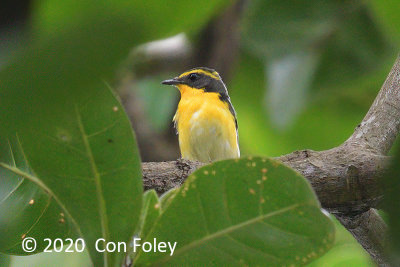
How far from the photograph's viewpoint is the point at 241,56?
3.62m

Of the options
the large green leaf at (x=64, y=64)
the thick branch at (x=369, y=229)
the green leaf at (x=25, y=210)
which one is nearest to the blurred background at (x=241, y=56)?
the large green leaf at (x=64, y=64)

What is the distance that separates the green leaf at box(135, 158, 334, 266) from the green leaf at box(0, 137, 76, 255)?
291 mm

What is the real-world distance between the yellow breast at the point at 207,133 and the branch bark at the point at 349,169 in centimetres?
248

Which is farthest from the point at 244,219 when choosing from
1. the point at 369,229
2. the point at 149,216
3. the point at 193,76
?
the point at 193,76

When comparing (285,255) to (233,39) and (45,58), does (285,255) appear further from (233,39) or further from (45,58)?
(233,39)

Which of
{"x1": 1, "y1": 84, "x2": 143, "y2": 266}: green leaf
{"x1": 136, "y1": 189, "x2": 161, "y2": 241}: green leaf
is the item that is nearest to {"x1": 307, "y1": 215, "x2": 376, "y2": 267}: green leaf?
{"x1": 136, "y1": 189, "x2": 161, "y2": 241}: green leaf

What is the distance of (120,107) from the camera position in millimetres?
886

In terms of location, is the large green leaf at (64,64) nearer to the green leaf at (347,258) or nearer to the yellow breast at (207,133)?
Answer: the green leaf at (347,258)

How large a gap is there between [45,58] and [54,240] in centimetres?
105

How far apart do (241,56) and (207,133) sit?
47.7 inches

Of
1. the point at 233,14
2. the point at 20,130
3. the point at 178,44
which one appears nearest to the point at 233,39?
the point at 233,14

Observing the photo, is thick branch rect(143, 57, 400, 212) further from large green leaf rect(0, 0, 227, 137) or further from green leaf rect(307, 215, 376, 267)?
large green leaf rect(0, 0, 227, 137)

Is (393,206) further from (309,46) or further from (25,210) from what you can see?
(309,46)

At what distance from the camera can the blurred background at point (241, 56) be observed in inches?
9.8
